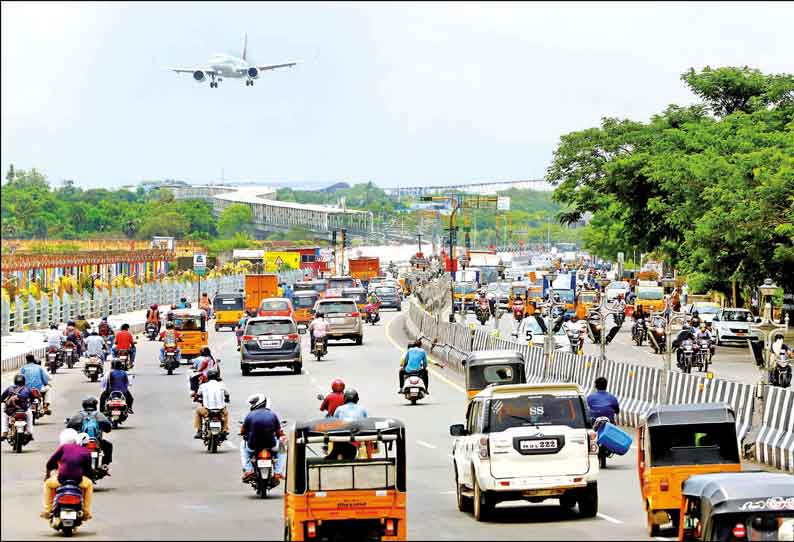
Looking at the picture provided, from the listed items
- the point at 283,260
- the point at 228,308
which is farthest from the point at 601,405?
the point at 283,260

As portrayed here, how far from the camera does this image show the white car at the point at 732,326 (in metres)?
67.3

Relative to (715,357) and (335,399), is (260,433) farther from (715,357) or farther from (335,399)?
(715,357)

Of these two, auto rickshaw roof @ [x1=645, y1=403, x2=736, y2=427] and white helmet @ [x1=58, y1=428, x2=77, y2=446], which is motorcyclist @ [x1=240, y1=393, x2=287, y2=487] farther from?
auto rickshaw roof @ [x1=645, y1=403, x2=736, y2=427]

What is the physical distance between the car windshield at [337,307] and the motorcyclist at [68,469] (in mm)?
46096

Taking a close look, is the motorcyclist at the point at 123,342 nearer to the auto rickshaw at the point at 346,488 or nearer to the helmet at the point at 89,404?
the helmet at the point at 89,404

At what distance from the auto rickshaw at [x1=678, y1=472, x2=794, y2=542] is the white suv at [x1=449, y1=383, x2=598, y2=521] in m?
4.88

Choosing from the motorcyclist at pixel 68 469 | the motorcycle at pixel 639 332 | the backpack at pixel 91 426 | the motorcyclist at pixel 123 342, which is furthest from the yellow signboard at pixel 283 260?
the motorcyclist at pixel 68 469

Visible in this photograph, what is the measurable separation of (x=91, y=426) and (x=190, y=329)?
97.8 ft

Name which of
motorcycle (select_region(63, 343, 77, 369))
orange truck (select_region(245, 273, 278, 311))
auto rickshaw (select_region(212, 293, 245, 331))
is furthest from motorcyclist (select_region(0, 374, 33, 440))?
orange truck (select_region(245, 273, 278, 311))

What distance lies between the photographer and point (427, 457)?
28.9 metres

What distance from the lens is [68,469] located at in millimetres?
18719

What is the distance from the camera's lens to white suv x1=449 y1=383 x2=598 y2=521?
19.8m

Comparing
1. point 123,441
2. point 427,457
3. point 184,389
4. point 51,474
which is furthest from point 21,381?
point 184,389

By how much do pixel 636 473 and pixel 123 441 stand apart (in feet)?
37.3
